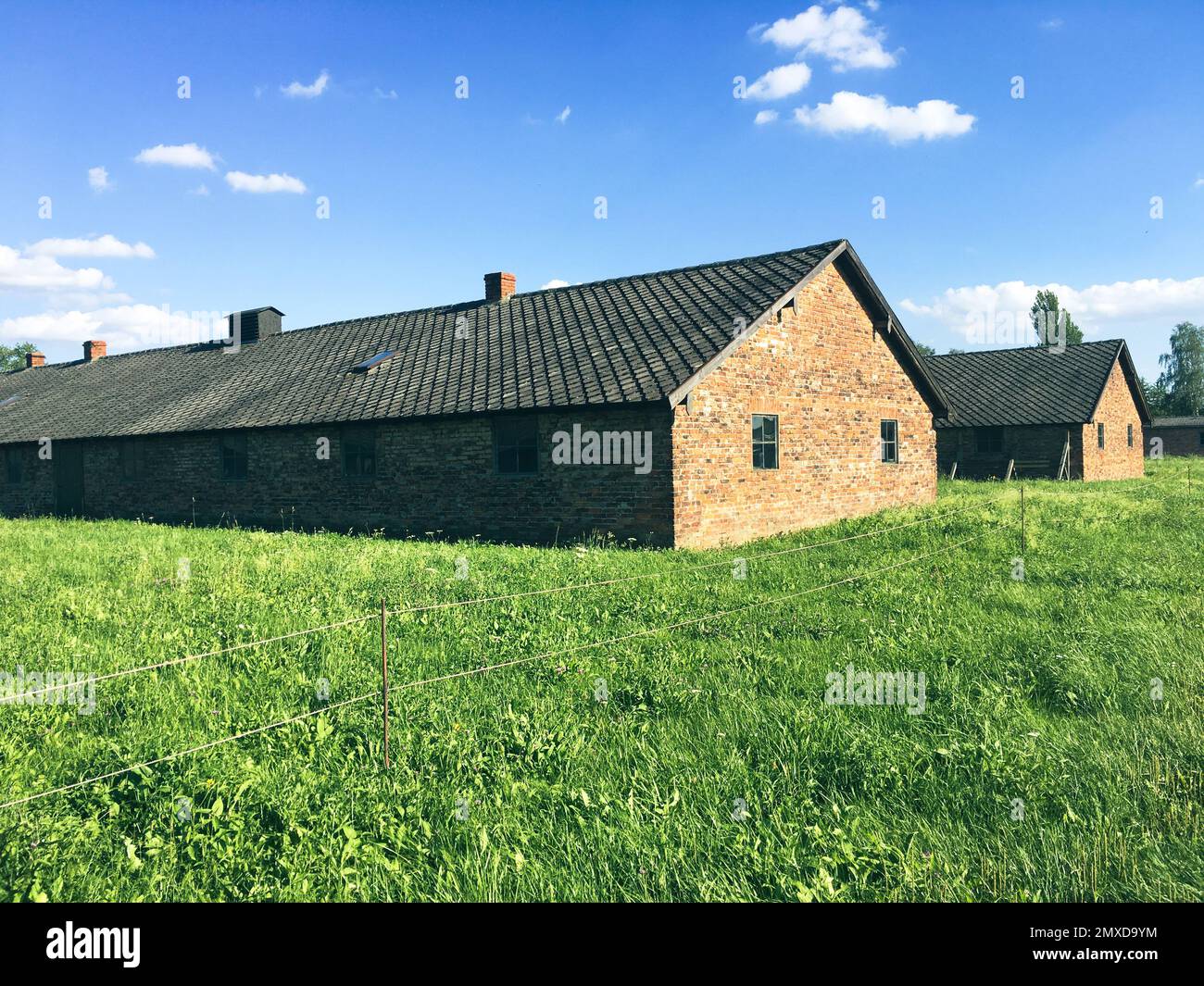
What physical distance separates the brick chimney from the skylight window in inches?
138

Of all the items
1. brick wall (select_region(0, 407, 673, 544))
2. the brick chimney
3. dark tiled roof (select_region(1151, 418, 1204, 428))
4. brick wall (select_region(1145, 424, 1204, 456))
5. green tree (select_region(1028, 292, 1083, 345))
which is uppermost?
green tree (select_region(1028, 292, 1083, 345))

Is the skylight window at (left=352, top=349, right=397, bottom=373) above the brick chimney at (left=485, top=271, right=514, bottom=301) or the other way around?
the other way around

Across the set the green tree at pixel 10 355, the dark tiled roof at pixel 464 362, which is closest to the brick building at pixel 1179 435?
the dark tiled roof at pixel 464 362

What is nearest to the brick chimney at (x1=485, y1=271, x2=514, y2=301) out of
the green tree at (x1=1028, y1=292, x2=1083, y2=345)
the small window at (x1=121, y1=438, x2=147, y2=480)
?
the small window at (x1=121, y1=438, x2=147, y2=480)

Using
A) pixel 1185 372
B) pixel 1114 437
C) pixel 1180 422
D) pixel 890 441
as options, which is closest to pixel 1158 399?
pixel 1185 372

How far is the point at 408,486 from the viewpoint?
17.0m

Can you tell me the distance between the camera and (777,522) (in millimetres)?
16000

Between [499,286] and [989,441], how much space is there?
20381 millimetres

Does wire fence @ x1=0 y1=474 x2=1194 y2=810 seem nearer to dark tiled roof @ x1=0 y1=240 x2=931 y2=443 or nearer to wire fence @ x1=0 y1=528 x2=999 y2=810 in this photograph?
wire fence @ x1=0 y1=528 x2=999 y2=810

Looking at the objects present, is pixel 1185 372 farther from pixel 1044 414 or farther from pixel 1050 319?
pixel 1044 414

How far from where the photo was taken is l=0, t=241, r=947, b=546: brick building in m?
14.4

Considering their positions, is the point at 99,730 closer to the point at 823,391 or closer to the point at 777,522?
the point at 777,522
